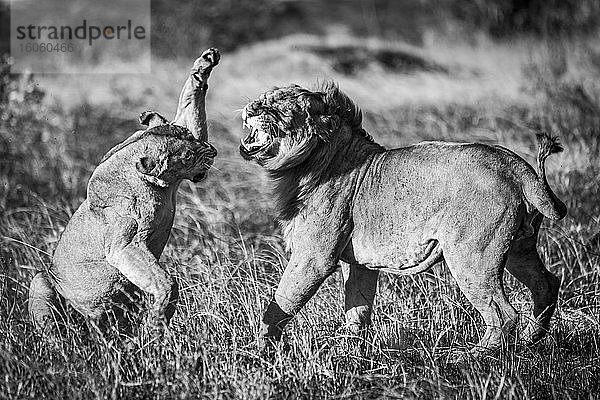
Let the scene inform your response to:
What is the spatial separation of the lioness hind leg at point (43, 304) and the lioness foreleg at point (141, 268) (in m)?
0.52

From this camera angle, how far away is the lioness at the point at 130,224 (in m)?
4.64

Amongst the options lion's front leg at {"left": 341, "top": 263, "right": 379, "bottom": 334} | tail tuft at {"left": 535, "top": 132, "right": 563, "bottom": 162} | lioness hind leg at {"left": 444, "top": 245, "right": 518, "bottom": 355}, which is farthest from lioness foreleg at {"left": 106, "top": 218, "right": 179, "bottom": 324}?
tail tuft at {"left": 535, "top": 132, "right": 563, "bottom": 162}

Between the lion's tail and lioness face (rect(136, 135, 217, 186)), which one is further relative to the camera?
the lion's tail

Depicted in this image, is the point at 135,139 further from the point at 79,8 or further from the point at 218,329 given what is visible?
the point at 79,8

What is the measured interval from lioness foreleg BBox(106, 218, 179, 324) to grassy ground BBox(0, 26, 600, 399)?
329mm

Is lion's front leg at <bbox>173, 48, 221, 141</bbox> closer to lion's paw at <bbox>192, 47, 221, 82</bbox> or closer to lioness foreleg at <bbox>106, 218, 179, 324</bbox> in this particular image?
lion's paw at <bbox>192, 47, 221, 82</bbox>

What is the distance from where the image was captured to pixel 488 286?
4848mm

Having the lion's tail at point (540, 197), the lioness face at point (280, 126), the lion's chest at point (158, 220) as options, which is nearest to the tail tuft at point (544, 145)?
the lion's tail at point (540, 197)

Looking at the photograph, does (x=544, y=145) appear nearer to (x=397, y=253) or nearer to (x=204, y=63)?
(x=397, y=253)

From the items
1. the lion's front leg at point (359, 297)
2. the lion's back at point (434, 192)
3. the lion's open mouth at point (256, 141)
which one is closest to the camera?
the lion's back at point (434, 192)

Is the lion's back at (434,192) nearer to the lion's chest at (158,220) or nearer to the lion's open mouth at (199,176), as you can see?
the lion's open mouth at (199,176)

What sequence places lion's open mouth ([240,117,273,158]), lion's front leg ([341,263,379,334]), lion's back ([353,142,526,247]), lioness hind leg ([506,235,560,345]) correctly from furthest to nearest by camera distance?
lion's front leg ([341,263,379,334]) → lioness hind leg ([506,235,560,345]) → lion's open mouth ([240,117,273,158]) → lion's back ([353,142,526,247])

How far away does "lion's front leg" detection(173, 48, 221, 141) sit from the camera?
5.06 m

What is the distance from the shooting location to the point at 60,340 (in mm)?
4875
